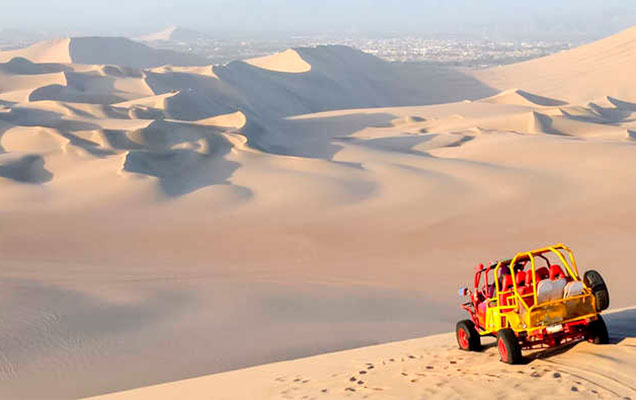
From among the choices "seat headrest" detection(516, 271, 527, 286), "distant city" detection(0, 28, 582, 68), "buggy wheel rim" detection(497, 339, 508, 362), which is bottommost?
"buggy wheel rim" detection(497, 339, 508, 362)

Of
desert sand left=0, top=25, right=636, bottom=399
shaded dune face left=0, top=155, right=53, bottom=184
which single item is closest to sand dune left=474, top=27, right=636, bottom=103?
desert sand left=0, top=25, right=636, bottom=399

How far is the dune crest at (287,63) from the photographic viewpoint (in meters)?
56.8

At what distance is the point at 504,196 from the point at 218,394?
39.9 ft

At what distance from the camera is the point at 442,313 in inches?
417

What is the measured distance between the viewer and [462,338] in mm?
7668

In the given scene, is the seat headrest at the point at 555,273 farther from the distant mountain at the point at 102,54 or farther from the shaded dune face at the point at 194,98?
the distant mountain at the point at 102,54

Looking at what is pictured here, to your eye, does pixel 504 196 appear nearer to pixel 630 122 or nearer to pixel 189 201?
pixel 189 201

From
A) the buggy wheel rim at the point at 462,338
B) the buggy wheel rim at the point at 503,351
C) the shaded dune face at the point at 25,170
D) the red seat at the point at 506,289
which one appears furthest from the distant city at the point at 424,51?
the buggy wheel rim at the point at 503,351

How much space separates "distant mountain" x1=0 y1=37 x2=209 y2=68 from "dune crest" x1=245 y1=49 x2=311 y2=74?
26.8 metres

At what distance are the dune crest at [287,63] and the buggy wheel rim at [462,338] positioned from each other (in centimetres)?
4881

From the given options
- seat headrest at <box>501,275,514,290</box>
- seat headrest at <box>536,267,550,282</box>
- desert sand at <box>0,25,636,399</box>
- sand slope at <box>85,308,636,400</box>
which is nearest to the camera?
sand slope at <box>85,308,636,400</box>

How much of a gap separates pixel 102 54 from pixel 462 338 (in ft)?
275

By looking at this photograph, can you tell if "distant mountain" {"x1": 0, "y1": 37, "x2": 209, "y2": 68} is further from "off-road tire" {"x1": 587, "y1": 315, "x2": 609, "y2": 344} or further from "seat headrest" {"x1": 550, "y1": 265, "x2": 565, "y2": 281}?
"off-road tire" {"x1": 587, "y1": 315, "x2": 609, "y2": 344}

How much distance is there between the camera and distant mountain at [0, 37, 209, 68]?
80500 millimetres
